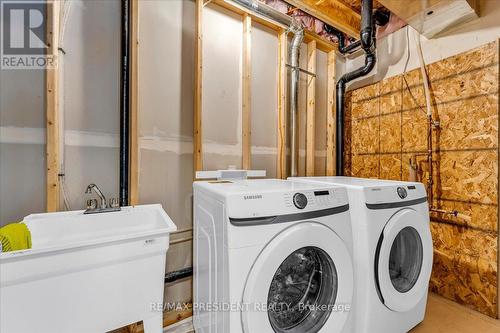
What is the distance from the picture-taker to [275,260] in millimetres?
963

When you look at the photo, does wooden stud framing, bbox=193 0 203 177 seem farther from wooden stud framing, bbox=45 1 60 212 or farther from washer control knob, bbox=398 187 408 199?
washer control knob, bbox=398 187 408 199

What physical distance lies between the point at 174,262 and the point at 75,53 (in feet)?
4.83

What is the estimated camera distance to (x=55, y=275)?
0.92 m

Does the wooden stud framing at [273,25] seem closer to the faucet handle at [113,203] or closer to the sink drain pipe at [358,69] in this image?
the sink drain pipe at [358,69]

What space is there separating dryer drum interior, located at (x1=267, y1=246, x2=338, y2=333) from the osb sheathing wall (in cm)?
144

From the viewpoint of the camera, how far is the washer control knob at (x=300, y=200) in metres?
1.08

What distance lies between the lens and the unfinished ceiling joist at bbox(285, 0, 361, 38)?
1.94 meters

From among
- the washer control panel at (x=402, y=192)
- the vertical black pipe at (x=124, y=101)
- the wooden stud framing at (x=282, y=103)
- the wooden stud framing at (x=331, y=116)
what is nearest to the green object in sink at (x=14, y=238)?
the vertical black pipe at (x=124, y=101)

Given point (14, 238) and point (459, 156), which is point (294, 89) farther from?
point (14, 238)

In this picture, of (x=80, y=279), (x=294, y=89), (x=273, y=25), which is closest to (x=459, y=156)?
(x=294, y=89)

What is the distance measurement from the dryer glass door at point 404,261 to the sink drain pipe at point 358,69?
1152 millimetres

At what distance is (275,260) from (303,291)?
42 centimetres

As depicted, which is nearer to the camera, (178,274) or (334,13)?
(178,274)

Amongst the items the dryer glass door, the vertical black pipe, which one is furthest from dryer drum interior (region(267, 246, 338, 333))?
the vertical black pipe
